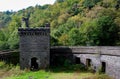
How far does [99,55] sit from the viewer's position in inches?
1453

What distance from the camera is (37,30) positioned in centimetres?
4000

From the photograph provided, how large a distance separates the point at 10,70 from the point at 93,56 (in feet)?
27.2

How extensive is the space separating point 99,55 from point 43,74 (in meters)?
5.63

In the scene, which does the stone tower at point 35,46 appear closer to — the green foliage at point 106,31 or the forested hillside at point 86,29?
the forested hillside at point 86,29

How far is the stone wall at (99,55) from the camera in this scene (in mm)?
32531

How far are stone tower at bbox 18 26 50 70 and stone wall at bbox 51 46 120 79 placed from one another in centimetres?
258

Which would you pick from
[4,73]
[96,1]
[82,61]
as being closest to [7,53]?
[4,73]

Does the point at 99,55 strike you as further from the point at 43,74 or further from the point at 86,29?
the point at 86,29

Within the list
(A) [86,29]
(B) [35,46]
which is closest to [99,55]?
(B) [35,46]

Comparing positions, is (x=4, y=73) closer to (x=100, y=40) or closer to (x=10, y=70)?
(x=10, y=70)

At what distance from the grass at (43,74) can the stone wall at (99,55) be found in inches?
45.8

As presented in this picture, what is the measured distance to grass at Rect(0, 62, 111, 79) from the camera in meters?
34.0

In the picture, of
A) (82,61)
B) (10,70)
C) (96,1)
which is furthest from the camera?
(96,1)

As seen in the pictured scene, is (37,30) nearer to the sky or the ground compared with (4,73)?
nearer to the sky
